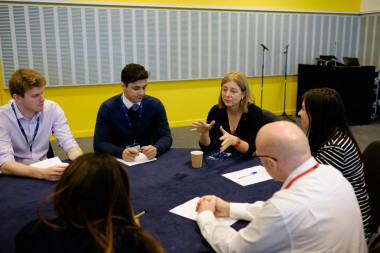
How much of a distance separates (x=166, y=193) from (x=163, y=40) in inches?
169

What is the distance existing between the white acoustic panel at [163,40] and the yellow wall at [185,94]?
5.9 inches

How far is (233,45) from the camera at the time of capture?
6.17 m

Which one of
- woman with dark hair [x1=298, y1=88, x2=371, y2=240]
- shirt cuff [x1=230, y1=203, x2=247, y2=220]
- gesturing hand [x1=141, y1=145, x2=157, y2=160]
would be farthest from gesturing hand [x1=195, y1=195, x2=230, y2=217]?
gesturing hand [x1=141, y1=145, x2=157, y2=160]

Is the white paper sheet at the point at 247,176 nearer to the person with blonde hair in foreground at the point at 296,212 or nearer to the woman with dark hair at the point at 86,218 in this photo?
the person with blonde hair in foreground at the point at 296,212

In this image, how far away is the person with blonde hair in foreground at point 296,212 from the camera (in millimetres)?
1117

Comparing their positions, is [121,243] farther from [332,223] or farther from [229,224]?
[332,223]

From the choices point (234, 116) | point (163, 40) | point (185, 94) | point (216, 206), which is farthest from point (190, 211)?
point (185, 94)

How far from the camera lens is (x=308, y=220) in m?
1.12

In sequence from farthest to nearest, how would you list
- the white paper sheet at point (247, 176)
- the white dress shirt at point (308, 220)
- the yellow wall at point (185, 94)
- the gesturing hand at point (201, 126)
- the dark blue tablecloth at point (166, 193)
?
the yellow wall at point (185, 94) < the gesturing hand at point (201, 126) < the white paper sheet at point (247, 176) < the dark blue tablecloth at point (166, 193) < the white dress shirt at point (308, 220)

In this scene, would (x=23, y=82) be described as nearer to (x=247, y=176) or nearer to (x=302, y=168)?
(x=247, y=176)

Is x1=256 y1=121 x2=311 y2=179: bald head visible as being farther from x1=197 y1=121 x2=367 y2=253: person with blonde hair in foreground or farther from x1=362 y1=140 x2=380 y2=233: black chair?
x1=362 y1=140 x2=380 y2=233: black chair

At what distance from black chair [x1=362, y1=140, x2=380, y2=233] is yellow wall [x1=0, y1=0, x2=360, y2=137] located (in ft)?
14.0

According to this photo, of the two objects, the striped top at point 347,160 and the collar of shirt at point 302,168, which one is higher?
the collar of shirt at point 302,168

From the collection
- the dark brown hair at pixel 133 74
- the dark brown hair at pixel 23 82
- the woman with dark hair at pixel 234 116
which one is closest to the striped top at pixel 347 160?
the woman with dark hair at pixel 234 116
